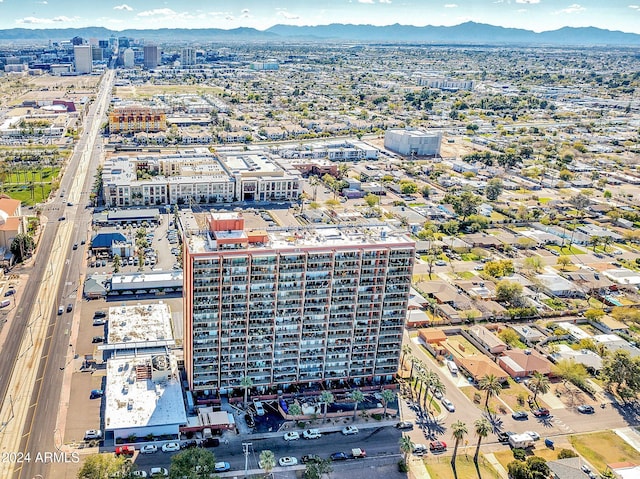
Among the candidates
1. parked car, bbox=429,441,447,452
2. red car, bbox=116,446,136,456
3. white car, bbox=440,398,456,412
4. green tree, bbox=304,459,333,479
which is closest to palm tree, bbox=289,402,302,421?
green tree, bbox=304,459,333,479

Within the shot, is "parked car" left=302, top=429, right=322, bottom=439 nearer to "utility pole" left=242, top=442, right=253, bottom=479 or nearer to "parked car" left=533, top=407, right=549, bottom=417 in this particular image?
"utility pole" left=242, top=442, right=253, bottom=479

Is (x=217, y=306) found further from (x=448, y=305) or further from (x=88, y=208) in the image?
(x=88, y=208)

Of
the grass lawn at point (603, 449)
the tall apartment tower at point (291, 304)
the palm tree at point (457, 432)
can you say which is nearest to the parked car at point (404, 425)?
the palm tree at point (457, 432)

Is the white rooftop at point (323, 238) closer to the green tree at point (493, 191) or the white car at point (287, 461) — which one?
the white car at point (287, 461)

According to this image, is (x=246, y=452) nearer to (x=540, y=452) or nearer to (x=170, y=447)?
(x=170, y=447)

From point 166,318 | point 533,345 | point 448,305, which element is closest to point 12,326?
point 166,318

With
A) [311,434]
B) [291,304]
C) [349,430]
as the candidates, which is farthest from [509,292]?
[311,434]
